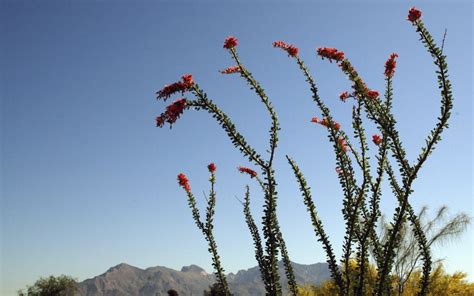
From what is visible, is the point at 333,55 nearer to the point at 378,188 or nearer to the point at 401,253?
the point at 378,188

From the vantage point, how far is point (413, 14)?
476cm

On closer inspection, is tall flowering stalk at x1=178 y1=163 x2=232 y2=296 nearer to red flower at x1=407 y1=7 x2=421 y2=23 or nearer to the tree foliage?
red flower at x1=407 y1=7 x2=421 y2=23

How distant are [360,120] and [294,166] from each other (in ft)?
3.77

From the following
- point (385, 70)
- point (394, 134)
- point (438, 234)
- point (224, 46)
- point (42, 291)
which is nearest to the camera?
point (394, 134)

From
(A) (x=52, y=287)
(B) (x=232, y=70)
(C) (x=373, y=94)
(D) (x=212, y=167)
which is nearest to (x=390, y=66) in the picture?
(C) (x=373, y=94)

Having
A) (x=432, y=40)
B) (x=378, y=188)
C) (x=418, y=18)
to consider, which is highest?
(x=418, y=18)

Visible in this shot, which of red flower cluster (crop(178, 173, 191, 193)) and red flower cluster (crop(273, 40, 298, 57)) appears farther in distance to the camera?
red flower cluster (crop(178, 173, 191, 193))

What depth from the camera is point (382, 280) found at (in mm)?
4895

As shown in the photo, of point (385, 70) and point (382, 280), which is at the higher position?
point (385, 70)

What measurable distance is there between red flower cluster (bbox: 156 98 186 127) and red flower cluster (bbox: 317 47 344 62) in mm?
2090

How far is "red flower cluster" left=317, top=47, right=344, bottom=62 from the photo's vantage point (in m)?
5.41

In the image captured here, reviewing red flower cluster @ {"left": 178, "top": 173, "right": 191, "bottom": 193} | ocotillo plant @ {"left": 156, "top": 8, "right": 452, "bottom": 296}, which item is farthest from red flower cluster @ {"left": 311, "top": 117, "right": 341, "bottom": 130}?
red flower cluster @ {"left": 178, "top": 173, "right": 191, "bottom": 193}

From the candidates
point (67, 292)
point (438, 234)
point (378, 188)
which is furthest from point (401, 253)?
point (67, 292)

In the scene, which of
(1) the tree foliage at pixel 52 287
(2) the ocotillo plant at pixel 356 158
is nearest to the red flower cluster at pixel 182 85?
(2) the ocotillo plant at pixel 356 158
